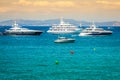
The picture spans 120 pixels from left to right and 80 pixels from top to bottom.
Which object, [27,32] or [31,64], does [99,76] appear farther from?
[27,32]

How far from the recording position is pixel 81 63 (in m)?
49.2

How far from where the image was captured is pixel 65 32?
16000 centimetres

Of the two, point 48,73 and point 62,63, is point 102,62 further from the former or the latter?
point 48,73

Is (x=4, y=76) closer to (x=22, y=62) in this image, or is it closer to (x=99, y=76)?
(x=99, y=76)

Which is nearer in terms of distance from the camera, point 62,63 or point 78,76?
point 78,76

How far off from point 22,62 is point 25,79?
13.0 meters

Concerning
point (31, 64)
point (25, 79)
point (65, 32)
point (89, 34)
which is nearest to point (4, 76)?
point (25, 79)

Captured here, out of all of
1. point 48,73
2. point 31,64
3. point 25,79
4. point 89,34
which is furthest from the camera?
point 89,34

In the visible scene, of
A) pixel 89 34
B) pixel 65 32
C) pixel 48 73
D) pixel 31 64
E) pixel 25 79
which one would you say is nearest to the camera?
pixel 25 79

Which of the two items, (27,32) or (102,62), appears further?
(27,32)

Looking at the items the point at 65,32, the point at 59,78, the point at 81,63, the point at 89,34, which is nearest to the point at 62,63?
the point at 81,63

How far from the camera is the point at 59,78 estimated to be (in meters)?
38.2

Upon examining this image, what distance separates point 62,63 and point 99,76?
34.6 feet

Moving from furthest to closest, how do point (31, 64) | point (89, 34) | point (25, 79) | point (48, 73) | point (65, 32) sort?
→ 1. point (65, 32)
2. point (89, 34)
3. point (31, 64)
4. point (48, 73)
5. point (25, 79)
